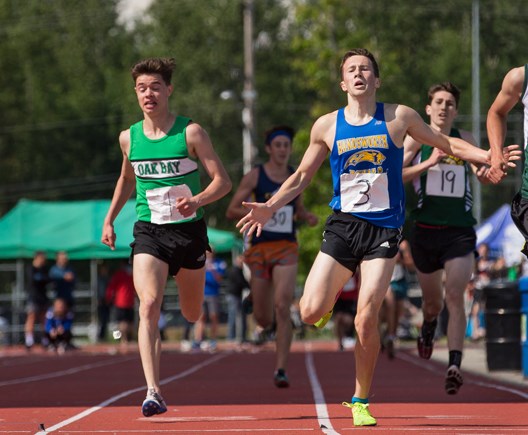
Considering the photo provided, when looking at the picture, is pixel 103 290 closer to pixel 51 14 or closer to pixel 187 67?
pixel 187 67

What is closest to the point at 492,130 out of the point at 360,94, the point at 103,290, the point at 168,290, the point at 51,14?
the point at 360,94

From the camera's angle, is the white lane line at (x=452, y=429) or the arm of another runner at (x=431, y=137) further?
the arm of another runner at (x=431, y=137)

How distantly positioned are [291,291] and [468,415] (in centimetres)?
345

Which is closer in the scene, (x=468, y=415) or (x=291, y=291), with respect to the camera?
(x=468, y=415)

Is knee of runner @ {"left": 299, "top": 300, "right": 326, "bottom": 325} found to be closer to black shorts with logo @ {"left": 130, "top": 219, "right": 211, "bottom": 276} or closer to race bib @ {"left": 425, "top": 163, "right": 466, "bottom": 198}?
black shorts with logo @ {"left": 130, "top": 219, "right": 211, "bottom": 276}

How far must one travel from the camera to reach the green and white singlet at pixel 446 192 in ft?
38.2

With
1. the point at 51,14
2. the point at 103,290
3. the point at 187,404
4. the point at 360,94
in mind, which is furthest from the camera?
the point at 51,14

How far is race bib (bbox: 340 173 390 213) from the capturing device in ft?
29.9

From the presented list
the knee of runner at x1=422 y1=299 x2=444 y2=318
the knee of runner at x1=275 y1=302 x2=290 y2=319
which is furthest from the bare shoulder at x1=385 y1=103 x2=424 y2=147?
the knee of runner at x1=275 y1=302 x2=290 y2=319

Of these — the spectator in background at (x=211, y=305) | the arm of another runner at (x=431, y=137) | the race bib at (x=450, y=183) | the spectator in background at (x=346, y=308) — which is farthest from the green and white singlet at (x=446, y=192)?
the spectator in background at (x=211, y=305)

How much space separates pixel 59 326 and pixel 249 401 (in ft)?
57.5

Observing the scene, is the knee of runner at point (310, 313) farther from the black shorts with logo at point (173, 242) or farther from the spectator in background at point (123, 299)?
the spectator in background at point (123, 299)

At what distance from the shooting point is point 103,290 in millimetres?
34781

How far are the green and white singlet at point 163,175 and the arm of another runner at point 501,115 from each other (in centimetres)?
225
